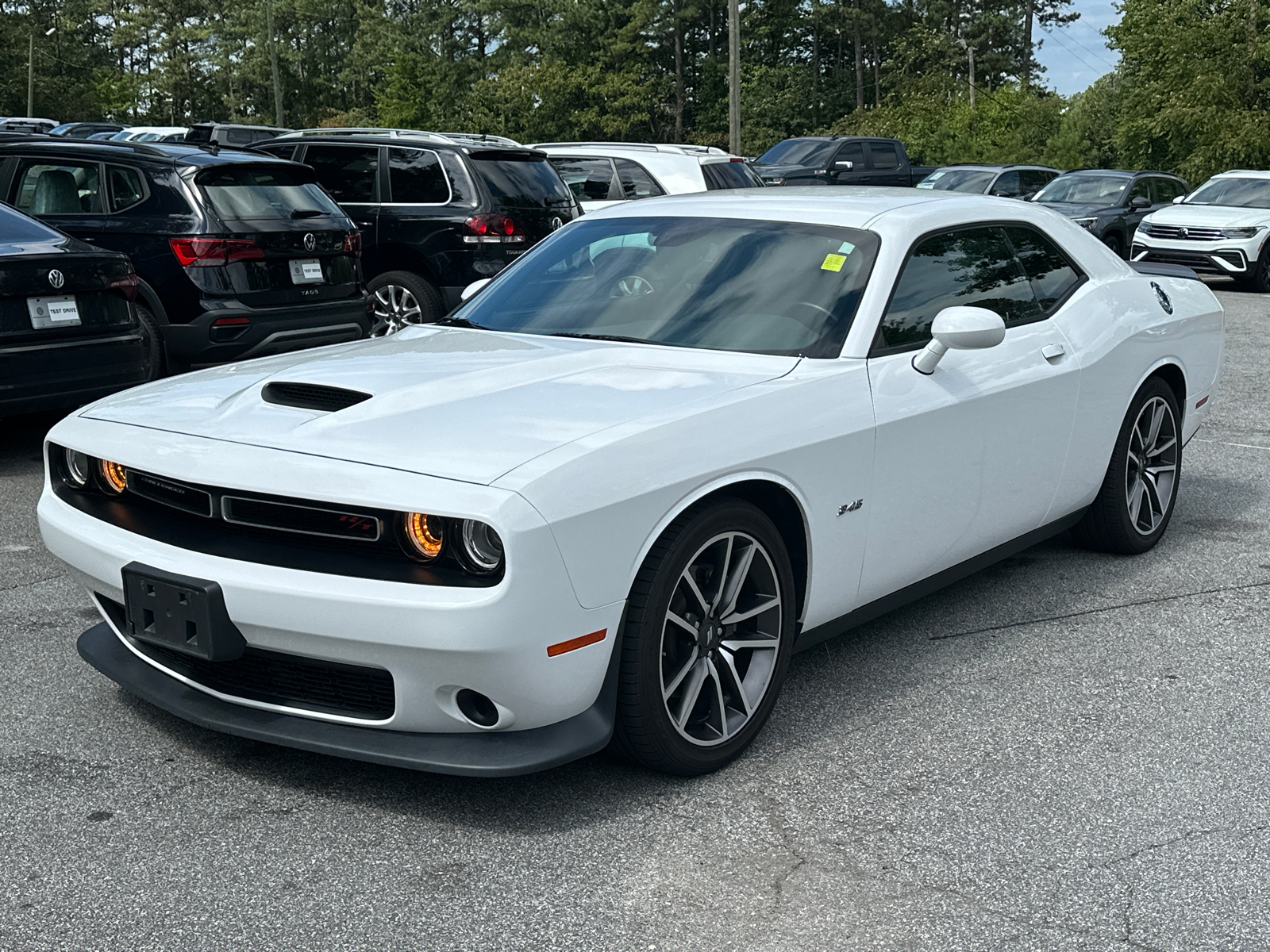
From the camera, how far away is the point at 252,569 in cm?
315

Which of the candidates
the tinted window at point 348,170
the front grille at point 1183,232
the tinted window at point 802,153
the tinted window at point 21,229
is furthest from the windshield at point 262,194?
the tinted window at point 802,153

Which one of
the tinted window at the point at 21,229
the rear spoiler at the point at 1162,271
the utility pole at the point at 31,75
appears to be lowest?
the rear spoiler at the point at 1162,271

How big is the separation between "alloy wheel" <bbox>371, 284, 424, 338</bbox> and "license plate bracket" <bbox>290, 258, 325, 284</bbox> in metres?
2.17

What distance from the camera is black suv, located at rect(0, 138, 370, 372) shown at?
8055 mm

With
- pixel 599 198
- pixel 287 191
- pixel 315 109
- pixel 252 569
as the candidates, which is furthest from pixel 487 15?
pixel 252 569

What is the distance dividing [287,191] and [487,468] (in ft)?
21.0

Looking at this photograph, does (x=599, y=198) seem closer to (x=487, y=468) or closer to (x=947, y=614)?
(x=947, y=614)

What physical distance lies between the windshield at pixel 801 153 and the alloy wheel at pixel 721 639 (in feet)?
74.4

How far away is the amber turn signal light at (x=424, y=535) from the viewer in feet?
10.1

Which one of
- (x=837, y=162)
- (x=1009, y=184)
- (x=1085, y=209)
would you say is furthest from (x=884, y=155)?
(x=1085, y=209)

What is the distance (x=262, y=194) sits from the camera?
8.63 m

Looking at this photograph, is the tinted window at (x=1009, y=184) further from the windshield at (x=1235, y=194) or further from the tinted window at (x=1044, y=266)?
the tinted window at (x=1044, y=266)

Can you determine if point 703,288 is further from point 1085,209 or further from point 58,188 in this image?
point 1085,209

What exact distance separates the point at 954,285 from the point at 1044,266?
2.39ft
